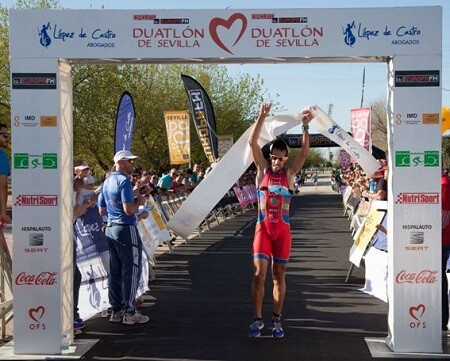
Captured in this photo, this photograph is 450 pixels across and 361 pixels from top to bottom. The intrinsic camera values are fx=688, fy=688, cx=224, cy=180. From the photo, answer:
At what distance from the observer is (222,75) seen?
1829 inches

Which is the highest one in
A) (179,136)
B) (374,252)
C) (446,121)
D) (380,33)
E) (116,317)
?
(380,33)

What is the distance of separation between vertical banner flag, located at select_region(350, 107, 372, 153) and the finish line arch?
11569 millimetres

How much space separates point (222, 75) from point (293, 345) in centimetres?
4053

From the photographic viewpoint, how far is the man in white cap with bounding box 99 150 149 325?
7.84 metres

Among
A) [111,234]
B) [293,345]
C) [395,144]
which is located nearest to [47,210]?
[111,234]

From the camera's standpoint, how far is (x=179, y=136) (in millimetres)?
22875

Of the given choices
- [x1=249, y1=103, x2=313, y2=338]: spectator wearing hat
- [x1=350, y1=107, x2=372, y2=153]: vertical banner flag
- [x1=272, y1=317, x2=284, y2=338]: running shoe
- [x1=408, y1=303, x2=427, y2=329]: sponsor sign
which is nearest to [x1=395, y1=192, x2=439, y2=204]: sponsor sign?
[x1=408, y1=303, x2=427, y2=329]: sponsor sign

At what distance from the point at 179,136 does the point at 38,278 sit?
16.4 metres

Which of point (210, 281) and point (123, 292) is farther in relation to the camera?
point (210, 281)

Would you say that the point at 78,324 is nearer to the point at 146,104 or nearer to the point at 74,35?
the point at 74,35

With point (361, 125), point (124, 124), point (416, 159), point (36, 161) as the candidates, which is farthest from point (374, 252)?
point (361, 125)

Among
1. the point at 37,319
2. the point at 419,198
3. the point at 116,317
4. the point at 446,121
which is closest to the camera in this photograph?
the point at 419,198

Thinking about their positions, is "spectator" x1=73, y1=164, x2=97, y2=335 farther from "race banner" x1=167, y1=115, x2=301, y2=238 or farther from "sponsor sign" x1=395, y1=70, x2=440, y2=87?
"sponsor sign" x1=395, y1=70, x2=440, y2=87

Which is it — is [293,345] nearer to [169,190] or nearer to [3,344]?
[3,344]
